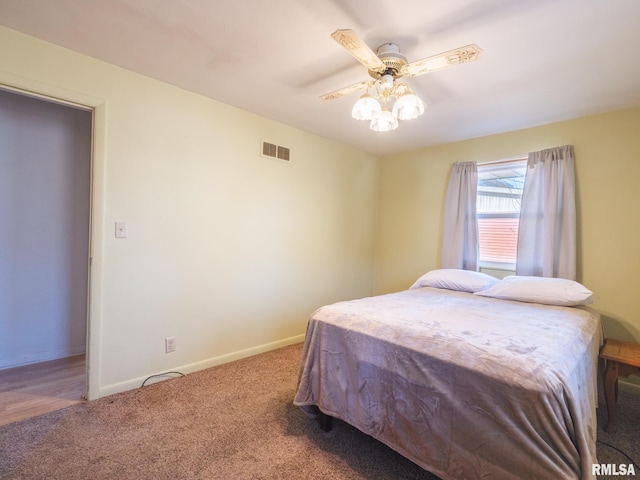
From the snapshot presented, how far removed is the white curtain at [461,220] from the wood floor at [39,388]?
3594mm

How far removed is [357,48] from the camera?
1444mm

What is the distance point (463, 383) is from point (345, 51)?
1.95 meters

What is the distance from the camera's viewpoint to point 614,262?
2582 millimetres

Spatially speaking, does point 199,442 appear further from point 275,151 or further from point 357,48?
point 275,151

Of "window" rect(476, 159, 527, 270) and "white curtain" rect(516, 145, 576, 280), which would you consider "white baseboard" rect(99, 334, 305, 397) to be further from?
"white curtain" rect(516, 145, 576, 280)

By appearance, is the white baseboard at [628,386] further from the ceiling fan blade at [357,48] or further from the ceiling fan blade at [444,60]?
the ceiling fan blade at [357,48]

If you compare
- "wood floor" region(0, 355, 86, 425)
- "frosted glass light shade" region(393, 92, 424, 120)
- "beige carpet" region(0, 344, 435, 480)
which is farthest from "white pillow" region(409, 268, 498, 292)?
"wood floor" region(0, 355, 86, 425)

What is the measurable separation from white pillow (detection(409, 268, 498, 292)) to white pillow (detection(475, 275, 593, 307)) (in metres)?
0.14

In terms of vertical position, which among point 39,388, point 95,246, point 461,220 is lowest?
point 39,388

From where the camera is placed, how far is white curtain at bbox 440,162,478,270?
10.9 feet

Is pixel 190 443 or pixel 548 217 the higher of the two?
pixel 548 217

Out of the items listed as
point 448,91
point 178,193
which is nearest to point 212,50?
point 178,193

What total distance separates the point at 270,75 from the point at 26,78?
1.50m

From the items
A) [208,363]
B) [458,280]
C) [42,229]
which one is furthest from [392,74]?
[42,229]
